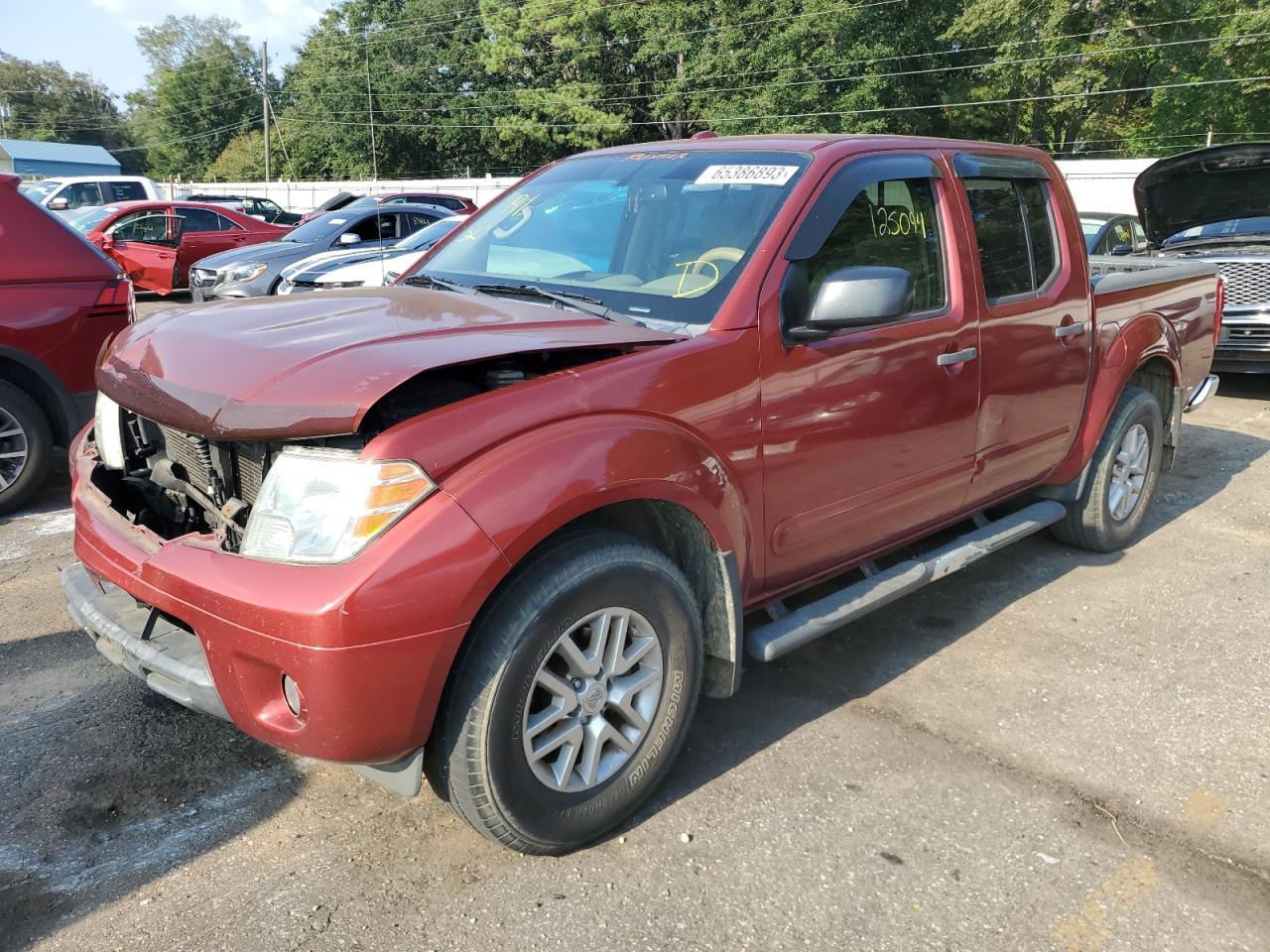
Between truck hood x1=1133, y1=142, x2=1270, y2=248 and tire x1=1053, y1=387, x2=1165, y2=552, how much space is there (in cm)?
380

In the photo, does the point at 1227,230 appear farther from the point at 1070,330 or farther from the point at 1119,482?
the point at 1070,330

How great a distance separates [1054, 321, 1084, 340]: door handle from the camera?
4.18 metres

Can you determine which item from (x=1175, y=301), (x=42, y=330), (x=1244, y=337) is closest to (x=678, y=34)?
(x=1244, y=337)

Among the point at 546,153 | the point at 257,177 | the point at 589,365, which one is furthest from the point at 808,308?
the point at 257,177

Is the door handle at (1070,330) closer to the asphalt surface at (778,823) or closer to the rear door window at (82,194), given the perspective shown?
the asphalt surface at (778,823)

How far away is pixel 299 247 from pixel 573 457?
10.9 metres

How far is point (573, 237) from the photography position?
11.8 feet

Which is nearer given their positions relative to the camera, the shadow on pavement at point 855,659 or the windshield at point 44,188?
the shadow on pavement at point 855,659

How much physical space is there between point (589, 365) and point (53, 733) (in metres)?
2.20

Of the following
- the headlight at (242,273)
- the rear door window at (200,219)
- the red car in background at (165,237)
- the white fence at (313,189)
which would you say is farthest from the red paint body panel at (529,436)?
the white fence at (313,189)

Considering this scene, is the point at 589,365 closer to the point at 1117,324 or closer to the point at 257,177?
the point at 1117,324

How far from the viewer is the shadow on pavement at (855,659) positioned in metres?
3.24

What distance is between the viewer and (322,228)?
12.8m

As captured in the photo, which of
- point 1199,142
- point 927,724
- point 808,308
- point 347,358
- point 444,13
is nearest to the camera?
point 347,358
